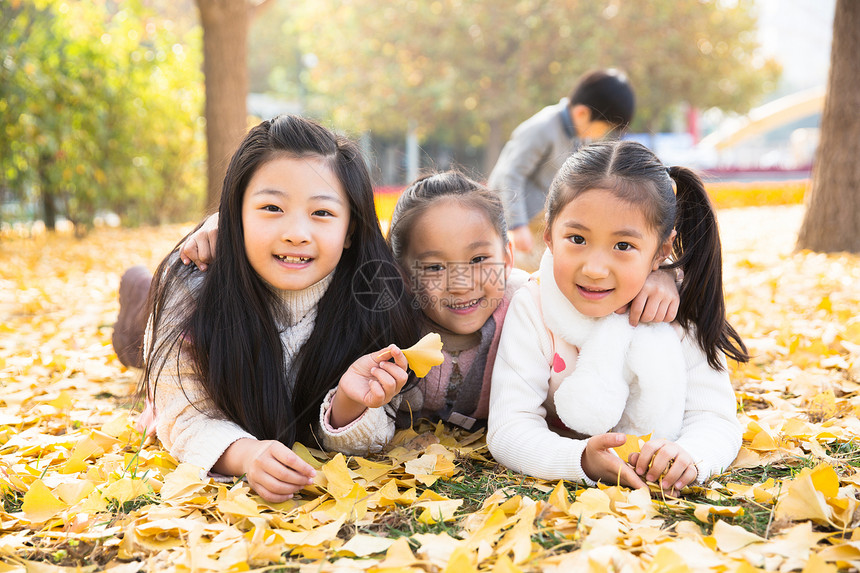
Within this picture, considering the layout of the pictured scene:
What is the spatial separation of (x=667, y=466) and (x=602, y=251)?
0.52 m

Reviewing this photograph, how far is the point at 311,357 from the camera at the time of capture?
6.51 feet

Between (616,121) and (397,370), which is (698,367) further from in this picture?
(616,121)

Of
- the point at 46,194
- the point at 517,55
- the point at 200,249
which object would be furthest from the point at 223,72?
the point at 517,55

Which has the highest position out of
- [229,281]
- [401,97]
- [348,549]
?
[401,97]

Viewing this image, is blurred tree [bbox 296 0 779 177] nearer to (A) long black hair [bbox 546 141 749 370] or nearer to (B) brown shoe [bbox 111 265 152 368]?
(B) brown shoe [bbox 111 265 152 368]

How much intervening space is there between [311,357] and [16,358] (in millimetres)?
1778

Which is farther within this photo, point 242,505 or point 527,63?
point 527,63

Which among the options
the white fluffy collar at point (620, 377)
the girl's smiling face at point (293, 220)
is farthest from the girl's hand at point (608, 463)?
the girl's smiling face at point (293, 220)

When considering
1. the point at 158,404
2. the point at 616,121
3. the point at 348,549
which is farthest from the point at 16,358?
the point at 616,121

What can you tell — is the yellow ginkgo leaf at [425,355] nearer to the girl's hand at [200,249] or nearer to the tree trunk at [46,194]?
the girl's hand at [200,249]

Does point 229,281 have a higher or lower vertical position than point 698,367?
higher

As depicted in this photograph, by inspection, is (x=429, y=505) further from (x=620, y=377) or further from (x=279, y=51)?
(x=279, y=51)

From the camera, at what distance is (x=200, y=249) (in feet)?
6.73

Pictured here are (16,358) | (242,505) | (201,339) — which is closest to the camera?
(242,505)
